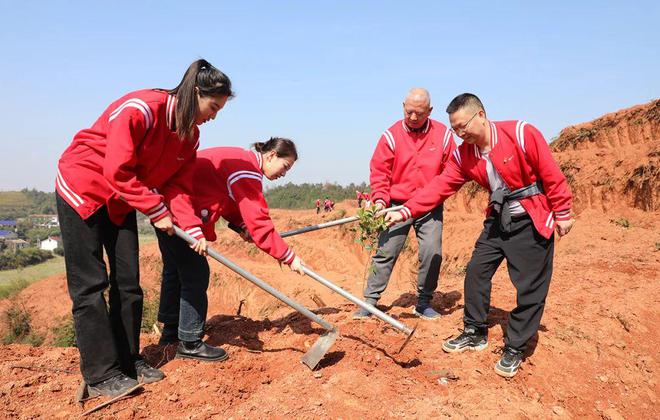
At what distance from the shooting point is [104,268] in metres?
3.11

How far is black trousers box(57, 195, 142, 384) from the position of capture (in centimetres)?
299

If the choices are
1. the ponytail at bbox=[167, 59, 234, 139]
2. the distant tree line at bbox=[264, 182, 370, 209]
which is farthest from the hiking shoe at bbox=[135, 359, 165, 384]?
the distant tree line at bbox=[264, 182, 370, 209]

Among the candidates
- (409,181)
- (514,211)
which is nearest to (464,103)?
(514,211)

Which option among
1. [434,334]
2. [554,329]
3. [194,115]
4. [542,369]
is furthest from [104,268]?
[554,329]

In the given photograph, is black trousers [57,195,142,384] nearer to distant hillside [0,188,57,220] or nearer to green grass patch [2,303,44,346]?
green grass patch [2,303,44,346]

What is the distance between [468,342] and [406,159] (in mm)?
1847

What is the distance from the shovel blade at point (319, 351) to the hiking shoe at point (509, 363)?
4.35 feet

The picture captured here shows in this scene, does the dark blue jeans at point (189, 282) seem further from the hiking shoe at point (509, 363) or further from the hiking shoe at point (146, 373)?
the hiking shoe at point (509, 363)

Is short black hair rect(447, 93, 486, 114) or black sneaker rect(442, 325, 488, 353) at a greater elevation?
short black hair rect(447, 93, 486, 114)

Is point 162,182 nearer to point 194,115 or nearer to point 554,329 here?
point 194,115

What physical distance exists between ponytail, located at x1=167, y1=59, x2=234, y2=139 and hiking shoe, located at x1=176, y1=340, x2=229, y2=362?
5.85 feet

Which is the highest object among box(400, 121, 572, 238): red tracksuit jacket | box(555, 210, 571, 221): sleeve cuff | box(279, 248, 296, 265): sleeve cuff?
box(400, 121, 572, 238): red tracksuit jacket

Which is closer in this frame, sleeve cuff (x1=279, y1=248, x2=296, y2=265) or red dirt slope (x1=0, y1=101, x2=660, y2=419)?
red dirt slope (x1=0, y1=101, x2=660, y2=419)

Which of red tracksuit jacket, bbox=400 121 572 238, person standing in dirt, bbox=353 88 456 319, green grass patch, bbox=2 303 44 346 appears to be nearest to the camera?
red tracksuit jacket, bbox=400 121 572 238
